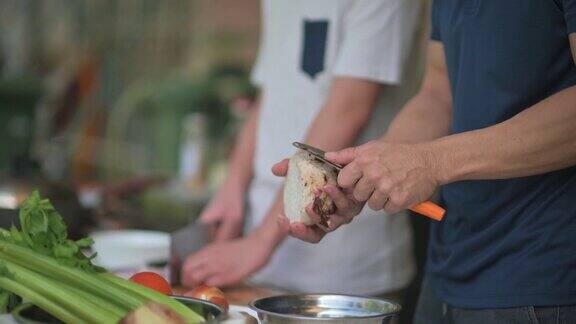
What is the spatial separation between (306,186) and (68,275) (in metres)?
0.42

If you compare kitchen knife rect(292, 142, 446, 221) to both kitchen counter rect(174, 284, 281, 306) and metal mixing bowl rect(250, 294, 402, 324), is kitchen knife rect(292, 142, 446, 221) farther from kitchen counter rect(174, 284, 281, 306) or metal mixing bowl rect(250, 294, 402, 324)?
kitchen counter rect(174, 284, 281, 306)

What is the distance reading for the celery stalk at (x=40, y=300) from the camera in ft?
4.30

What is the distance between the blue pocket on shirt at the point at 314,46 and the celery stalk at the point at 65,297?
1231 millimetres

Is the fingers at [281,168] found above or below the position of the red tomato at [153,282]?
above

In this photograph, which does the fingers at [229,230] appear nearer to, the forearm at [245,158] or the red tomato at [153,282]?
the forearm at [245,158]

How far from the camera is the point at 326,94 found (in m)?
2.46

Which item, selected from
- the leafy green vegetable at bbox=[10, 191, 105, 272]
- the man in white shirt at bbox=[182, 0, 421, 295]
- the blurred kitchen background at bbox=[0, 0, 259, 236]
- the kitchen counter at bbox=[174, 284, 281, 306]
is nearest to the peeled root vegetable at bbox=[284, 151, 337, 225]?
the leafy green vegetable at bbox=[10, 191, 105, 272]

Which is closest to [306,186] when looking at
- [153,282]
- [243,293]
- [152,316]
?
[153,282]

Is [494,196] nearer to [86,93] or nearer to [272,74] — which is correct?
[272,74]

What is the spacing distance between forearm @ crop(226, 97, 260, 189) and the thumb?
3.91 ft

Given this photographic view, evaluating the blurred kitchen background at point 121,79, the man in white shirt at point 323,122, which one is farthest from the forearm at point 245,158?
the blurred kitchen background at point 121,79

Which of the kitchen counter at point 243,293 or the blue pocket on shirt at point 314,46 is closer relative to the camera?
the kitchen counter at point 243,293

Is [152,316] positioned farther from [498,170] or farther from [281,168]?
[498,170]

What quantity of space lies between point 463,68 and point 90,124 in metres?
6.32
